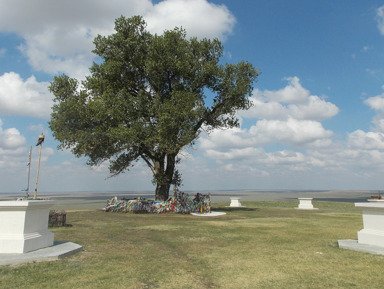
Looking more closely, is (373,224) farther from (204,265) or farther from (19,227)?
(19,227)

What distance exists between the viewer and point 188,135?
2108cm

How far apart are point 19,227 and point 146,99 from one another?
651 inches

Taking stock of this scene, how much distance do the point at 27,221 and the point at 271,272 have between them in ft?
21.4

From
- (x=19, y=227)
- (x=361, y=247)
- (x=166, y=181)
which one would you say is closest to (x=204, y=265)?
(x=361, y=247)

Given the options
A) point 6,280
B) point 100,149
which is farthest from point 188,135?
point 6,280

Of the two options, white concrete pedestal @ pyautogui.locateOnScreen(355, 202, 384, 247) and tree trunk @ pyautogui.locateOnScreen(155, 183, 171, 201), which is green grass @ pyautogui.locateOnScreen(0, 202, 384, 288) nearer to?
white concrete pedestal @ pyautogui.locateOnScreen(355, 202, 384, 247)

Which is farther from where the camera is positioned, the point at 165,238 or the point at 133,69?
the point at 133,69

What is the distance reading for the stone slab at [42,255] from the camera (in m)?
6.84

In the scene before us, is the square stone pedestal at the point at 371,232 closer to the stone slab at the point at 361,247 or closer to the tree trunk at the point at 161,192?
the stone slab at the point at 361,247

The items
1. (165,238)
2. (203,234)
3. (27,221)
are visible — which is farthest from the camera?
(203,234)

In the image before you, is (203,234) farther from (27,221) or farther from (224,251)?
(27,221)

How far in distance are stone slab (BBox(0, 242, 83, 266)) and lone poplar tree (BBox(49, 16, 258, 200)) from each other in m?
12.8

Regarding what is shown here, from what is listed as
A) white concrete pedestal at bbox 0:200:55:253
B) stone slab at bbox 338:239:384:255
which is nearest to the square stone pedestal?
stone slab at bbox 338:239:384:255

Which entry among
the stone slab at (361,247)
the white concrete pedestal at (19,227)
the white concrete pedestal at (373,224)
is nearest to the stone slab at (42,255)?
the white concrete pedestal at (19,227)
